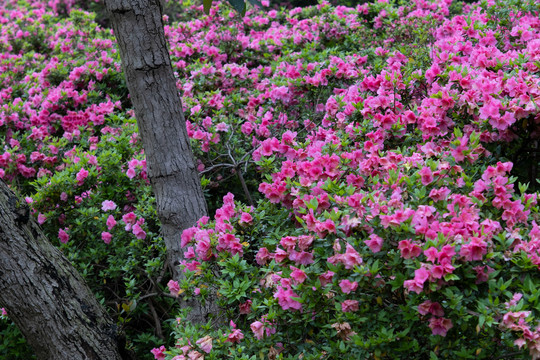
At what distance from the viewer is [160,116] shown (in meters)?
2.83

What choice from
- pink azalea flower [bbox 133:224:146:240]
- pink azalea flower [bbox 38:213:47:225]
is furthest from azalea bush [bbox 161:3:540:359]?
pink azalea flower [bbox 38:213:47:225]

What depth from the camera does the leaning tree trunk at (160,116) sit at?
2721 mm

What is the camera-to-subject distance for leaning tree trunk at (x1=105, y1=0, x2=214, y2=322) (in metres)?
2.72

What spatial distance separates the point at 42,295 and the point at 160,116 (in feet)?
3.42

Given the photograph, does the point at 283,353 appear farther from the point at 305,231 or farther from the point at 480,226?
the point at 480,226

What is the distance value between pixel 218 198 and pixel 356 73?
1350 millimetres

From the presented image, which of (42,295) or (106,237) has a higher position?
(42,295)

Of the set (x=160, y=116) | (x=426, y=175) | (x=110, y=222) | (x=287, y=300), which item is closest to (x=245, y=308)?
(x=287, y=300)

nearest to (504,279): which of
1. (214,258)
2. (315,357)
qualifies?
(315,357)

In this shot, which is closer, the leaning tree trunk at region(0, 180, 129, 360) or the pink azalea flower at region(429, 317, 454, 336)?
the pink azalea flower at region(429, 317, 454, 336)

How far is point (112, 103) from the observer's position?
4.63 metres

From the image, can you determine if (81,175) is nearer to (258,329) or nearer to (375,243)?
(258,329)

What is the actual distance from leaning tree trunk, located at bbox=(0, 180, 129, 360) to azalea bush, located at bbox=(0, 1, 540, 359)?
378mm

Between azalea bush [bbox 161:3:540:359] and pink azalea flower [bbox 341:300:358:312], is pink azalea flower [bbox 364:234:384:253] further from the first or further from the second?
pink azalea flower [bbox 341:300:358:312]
